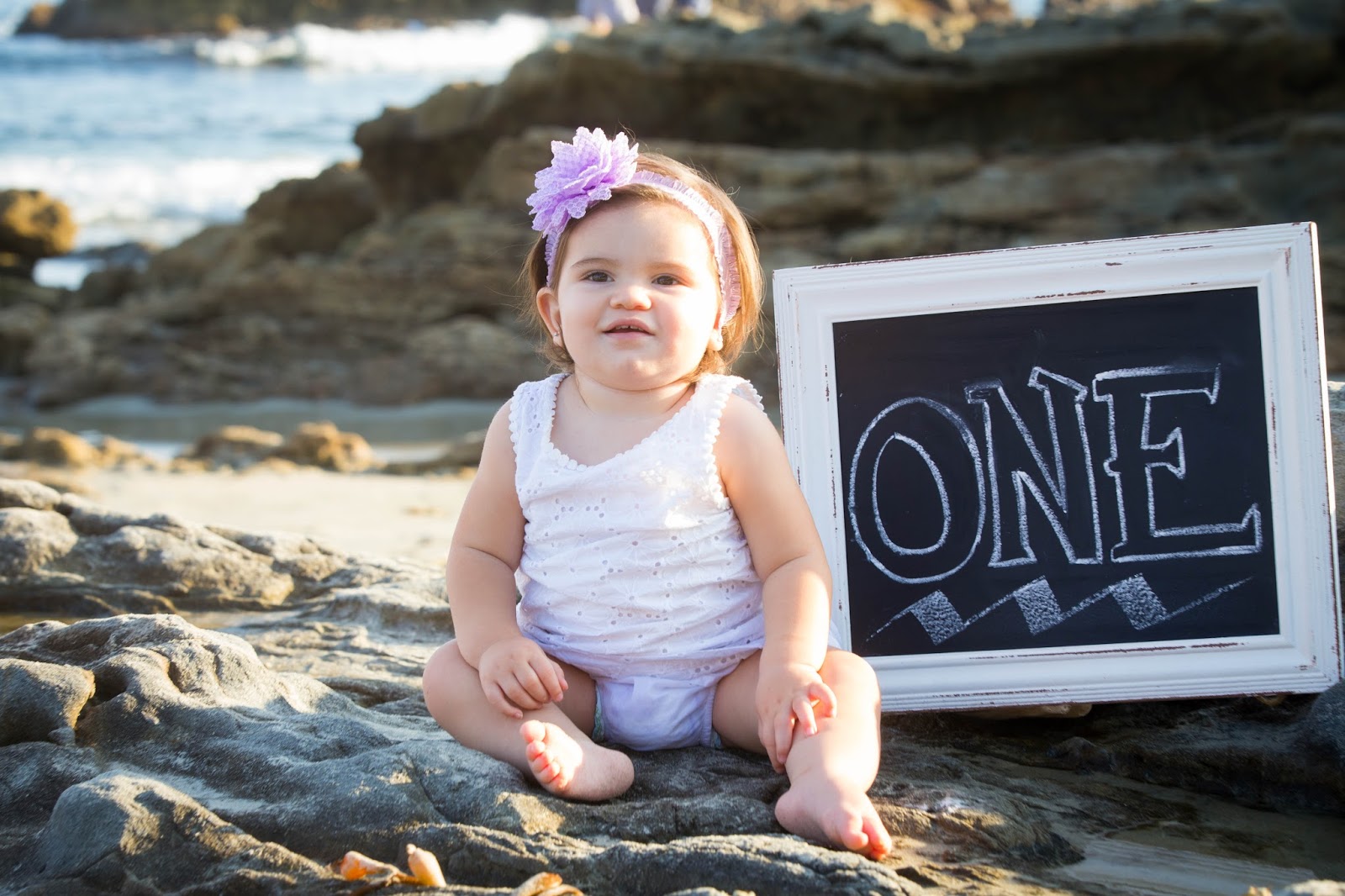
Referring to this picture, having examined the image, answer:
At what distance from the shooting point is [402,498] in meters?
5.90

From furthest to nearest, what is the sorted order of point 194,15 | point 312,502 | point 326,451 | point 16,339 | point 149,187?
1. point 194,15
2. point 149,187
3. point 16,339
4. point 326,451
5. point 312,502

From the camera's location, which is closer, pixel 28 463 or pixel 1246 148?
pixel 28 463

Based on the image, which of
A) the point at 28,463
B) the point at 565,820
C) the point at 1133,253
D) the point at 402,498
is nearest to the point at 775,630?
the point at 565,820

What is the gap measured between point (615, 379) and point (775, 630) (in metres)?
0.53

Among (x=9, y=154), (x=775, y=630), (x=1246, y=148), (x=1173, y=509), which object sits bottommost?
(x=775, y=630)

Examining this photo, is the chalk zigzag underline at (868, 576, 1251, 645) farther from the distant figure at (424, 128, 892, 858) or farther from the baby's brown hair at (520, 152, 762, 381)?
the baby's brown hair at (520, 152, 762, 381)

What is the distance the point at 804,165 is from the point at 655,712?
7.32m

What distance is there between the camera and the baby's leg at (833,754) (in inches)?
75.9

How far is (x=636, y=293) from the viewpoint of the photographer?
2.29 m

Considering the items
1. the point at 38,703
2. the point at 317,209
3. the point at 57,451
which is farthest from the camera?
the point at 317,209

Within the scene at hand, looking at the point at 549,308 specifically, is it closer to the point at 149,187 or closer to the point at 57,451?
the point at 57,451

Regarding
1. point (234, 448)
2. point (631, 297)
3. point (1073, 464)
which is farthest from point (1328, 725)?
point (234, 448)

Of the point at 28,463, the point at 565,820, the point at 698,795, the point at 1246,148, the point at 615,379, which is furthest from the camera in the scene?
the point at 1246,148

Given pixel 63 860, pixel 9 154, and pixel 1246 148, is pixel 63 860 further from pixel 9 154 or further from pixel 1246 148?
pixel 9 154
